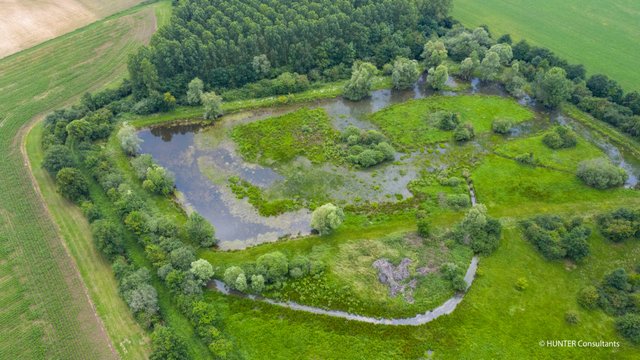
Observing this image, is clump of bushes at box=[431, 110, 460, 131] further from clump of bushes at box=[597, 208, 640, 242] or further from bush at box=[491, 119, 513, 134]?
clump of bushes at box=[597, 208, 640, 242]

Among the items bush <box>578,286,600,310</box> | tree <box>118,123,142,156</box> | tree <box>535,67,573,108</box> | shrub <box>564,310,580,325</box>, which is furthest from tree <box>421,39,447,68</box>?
tree <box>118,123,142,156</box>

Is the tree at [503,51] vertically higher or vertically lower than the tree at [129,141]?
higher

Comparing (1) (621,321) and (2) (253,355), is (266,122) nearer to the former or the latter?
(2) (253,355)

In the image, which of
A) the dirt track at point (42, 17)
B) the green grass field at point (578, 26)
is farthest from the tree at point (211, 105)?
the green grass field at point (578, 26)

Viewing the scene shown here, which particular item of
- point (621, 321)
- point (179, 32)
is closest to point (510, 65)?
point (621, 321)

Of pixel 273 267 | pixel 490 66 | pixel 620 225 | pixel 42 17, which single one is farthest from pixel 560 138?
pixel 42 17

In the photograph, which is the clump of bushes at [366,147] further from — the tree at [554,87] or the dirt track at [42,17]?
the dirt track at [42,17]
